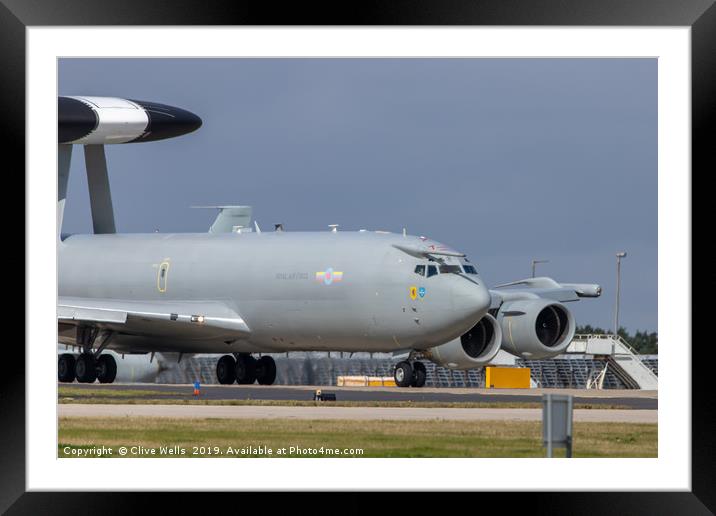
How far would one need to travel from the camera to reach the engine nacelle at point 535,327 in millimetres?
40406

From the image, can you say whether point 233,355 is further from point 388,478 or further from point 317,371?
point 388,478

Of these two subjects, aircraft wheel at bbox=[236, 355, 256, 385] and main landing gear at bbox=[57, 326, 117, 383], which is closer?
main landing gear at bbox=[57, 326, 117, 383]

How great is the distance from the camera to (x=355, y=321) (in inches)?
1490

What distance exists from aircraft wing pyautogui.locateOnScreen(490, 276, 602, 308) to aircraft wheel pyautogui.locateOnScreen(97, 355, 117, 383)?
12.1m

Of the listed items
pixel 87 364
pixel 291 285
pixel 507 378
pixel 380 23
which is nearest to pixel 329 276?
pixel 291 285

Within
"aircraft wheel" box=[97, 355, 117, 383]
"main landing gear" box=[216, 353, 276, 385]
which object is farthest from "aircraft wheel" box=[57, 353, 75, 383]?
"main landing gear" box=[216, 353, 276, 385]

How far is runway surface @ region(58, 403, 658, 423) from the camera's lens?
77.0ft

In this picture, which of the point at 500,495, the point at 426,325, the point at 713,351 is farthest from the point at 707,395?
the point at 426,325

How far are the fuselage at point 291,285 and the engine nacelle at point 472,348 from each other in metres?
1.83

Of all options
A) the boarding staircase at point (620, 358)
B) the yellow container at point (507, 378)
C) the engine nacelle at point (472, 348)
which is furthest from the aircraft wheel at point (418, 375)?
the boarding staircase at point (620, 358)

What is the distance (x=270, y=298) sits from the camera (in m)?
39.8

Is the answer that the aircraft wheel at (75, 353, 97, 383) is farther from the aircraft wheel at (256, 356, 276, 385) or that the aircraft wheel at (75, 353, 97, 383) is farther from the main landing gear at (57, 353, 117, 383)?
the aircraft wheel at (256, 356, 276, 385)

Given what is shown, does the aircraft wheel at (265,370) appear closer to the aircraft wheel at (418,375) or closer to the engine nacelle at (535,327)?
the aircraft wheel at (418,375)

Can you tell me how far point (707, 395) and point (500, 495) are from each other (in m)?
2.21
